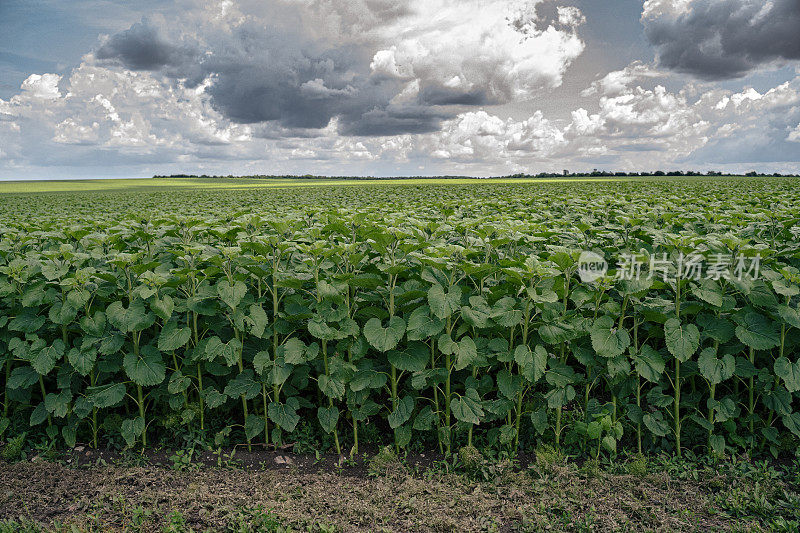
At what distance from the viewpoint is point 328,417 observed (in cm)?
434

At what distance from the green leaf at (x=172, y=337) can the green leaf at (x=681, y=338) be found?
3.97 meters

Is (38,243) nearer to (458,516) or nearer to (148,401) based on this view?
(148,401)

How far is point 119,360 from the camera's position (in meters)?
4.50

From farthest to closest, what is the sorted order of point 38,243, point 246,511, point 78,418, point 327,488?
1. point 38,243
2. point 78,418
3. point 327,488
4. point 246,511

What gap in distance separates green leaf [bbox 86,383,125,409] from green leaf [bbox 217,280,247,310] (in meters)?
1.41

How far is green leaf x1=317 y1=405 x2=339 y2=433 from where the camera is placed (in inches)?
170

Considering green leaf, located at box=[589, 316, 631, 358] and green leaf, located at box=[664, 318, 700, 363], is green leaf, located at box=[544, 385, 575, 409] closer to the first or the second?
green leaf, located at box=[589, 316, 631, 358]

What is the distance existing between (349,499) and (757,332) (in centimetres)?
356

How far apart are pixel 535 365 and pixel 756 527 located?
1.86 m

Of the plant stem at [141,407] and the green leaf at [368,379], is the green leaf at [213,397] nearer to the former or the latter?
the plant stem at [141,407]

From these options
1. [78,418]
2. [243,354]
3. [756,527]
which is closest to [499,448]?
[756,527]

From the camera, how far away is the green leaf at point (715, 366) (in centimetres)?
399

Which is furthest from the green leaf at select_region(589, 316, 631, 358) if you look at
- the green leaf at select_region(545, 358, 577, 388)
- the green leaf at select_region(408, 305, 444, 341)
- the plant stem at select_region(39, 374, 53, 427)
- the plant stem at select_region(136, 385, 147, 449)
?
the plant stem at select_region(39, 374, 53, 427)

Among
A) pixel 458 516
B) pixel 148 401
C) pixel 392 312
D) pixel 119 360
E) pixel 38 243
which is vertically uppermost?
pixel 38 243
